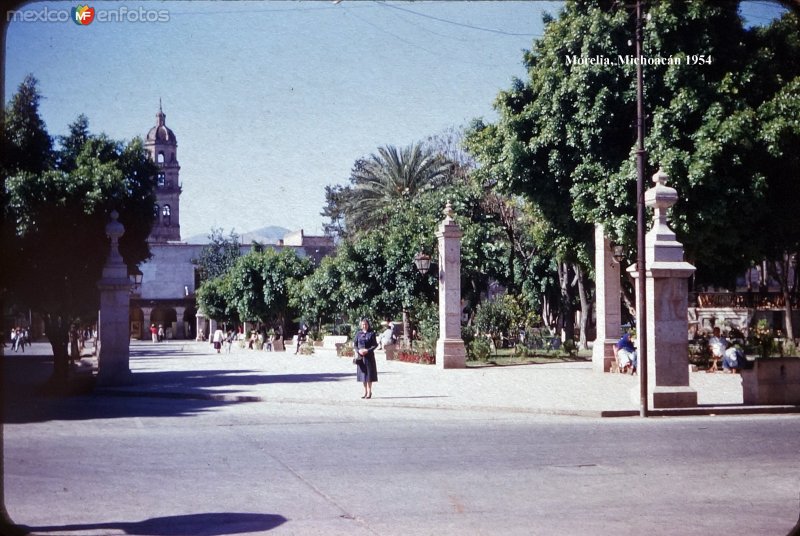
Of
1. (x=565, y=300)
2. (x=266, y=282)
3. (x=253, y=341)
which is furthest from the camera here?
(x=266, y=282)

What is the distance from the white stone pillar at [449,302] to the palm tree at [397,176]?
56.0 feet

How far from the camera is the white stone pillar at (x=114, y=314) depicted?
19.8m

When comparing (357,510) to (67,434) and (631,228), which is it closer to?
(67,434)

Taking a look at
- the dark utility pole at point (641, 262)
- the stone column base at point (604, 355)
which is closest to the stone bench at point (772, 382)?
the dark utility pole at point (641, 262)

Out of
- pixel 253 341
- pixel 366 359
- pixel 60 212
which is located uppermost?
pixel 60 212

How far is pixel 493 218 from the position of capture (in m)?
41.8

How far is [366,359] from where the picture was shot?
56.3ft

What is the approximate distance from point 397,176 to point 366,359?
28838 mm

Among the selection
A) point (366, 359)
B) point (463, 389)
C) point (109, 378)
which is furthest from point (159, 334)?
point (366, 359)

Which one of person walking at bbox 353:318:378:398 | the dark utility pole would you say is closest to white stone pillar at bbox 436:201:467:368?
person walking at bbox 353:318:378:398

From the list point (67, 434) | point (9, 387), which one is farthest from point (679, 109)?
point (9, 387)

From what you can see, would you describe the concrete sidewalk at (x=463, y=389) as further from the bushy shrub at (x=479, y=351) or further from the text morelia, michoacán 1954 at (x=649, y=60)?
the text morelia, michoacán 1954 at (x=649, y=60)

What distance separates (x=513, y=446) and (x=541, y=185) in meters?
14.3

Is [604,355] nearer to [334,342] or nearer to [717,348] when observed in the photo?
[717,348]
